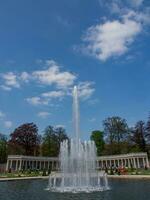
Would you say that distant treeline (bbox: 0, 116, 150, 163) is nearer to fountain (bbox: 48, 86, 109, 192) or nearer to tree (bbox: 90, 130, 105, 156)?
tree (bbox: 90, 130, 105, 156)

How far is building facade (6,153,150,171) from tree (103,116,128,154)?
4.26 metres

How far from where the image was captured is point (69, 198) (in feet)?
82.6

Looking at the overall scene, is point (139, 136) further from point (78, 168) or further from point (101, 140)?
point (78, 168)

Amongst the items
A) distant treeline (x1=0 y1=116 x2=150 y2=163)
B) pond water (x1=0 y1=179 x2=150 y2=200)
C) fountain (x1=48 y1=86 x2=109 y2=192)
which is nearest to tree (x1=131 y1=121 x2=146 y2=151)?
distant treeline (x1=0 y1=116 x2=150 y2=163)

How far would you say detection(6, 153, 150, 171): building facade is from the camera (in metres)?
94.1

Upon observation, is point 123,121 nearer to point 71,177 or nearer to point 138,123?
point 138,123

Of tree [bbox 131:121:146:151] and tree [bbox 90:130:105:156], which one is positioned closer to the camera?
tree [bbox 131:121:146:151]

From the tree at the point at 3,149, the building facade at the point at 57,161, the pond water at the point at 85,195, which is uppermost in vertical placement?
the tree at the point at 3,149

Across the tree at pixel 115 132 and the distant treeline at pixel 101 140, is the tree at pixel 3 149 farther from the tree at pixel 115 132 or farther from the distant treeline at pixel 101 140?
the tree at pixel 115 132

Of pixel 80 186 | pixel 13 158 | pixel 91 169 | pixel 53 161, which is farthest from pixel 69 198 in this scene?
pixel 53 161

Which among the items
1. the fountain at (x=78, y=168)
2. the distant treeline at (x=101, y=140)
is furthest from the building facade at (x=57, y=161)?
the fountain at (x=78, y=168)

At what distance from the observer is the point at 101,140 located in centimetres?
11488

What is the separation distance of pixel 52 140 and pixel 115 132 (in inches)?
1001

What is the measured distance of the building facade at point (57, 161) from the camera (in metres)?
94.1
